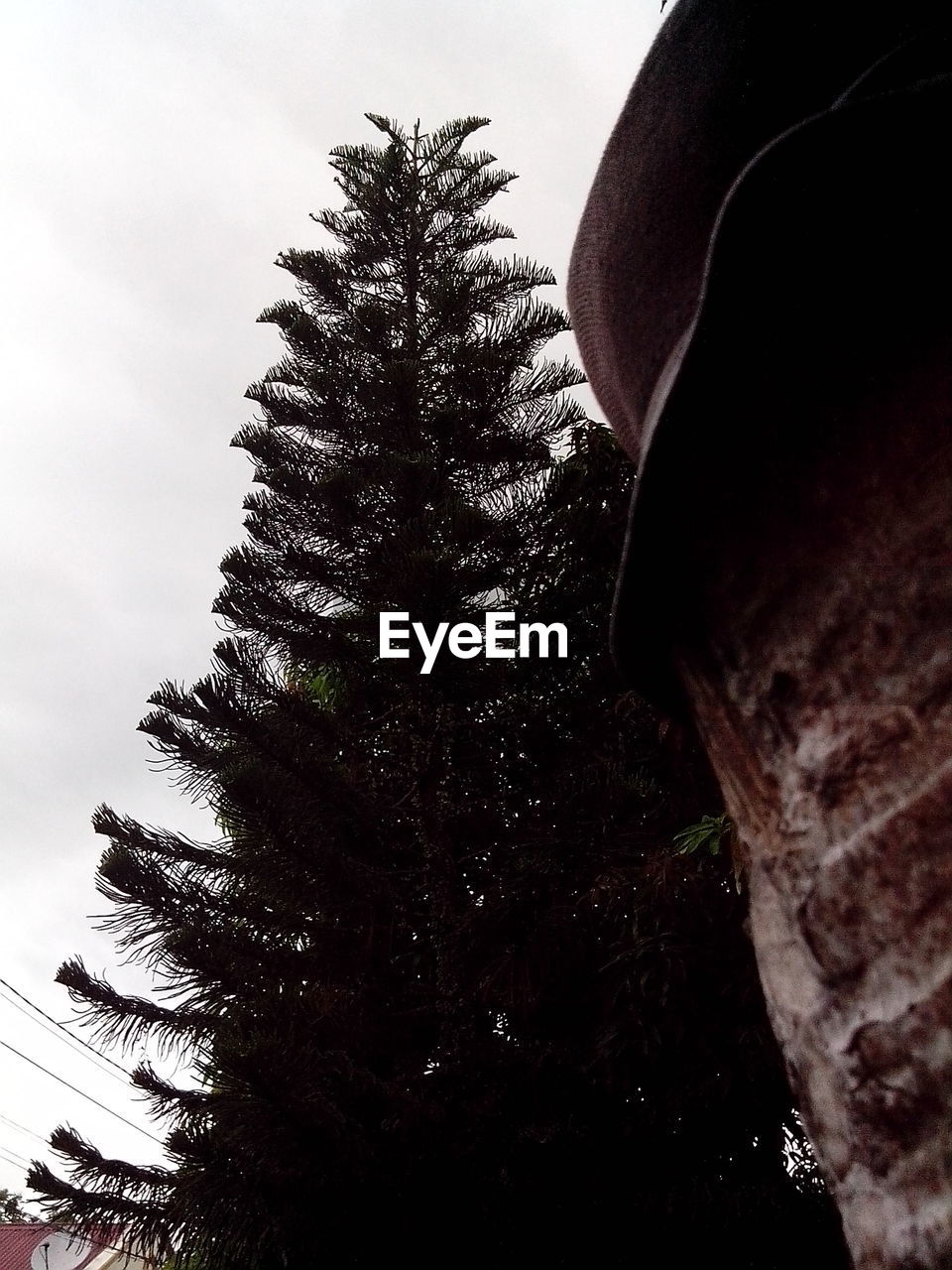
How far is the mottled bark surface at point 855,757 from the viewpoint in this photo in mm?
480

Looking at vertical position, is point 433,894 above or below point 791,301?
above

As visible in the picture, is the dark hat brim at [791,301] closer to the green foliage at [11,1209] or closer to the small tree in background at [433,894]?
the small tree in background at [433,894]

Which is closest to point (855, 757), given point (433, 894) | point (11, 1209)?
point (433, 894)

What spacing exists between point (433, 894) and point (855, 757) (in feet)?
15.3

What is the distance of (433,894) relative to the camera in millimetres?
5008

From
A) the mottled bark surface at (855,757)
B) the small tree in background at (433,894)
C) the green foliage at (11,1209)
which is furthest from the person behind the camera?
the green foliage at (11,1209)

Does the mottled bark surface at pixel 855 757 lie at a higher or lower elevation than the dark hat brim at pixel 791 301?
lower

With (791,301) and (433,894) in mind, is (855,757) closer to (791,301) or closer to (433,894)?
(791,301)

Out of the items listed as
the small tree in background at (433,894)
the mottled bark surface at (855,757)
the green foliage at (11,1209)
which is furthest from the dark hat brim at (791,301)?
the green foliage at (11,1209)

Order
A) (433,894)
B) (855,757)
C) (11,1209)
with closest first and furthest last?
1. (855,757)
2. (433,894)
3. (11,1209)

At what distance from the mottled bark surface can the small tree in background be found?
3.42m

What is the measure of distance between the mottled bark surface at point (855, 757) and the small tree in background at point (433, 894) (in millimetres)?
3423

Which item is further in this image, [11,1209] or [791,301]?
[11,1209]

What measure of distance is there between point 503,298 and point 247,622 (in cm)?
334
